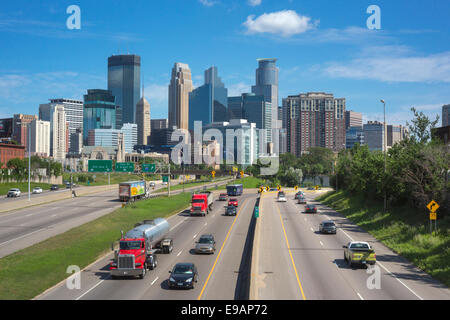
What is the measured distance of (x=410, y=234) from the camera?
43.6 meters

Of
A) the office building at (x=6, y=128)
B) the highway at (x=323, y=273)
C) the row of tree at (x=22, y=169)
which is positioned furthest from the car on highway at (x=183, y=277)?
the office building at (x=6, y=128)

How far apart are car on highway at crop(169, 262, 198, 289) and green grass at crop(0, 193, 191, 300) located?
815 centimetres

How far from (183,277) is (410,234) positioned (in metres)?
26.7

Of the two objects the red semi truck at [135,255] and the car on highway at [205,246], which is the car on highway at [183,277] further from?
the car on highway at [205,246]

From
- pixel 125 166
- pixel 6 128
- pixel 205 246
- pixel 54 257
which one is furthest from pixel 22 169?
pixel 205 246

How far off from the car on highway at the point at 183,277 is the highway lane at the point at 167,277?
1.20 ft

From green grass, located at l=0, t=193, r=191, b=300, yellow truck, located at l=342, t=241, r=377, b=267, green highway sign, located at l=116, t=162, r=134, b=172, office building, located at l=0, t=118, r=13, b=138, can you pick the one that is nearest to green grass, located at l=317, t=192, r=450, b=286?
yellow truck, located at l=342, t=241, r=377, b=267

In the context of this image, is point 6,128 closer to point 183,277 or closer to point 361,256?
point 183,277

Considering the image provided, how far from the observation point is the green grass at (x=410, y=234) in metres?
33.1

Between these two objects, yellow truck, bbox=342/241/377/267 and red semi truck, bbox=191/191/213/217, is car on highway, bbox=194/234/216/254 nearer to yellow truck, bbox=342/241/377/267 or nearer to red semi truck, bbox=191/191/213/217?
yellow truck, bbox=342/241/377/267

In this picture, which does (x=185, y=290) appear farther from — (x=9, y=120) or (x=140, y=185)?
(x=9, y=120)

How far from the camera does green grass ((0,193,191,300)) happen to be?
27761 mm
